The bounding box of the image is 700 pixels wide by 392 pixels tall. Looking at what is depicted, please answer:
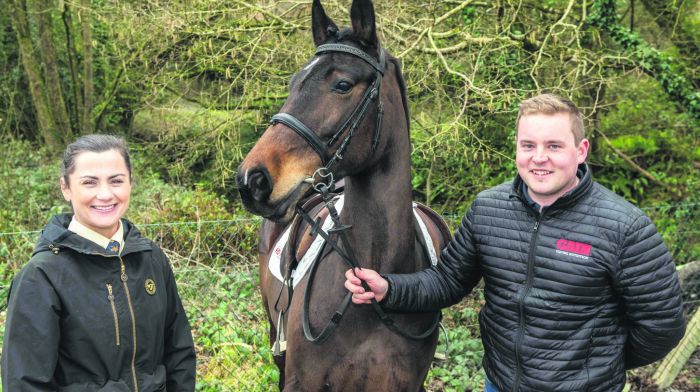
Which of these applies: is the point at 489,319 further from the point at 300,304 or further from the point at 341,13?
the point at 341,13

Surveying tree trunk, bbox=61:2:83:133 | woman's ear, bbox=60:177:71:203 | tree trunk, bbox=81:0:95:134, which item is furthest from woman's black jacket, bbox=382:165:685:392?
tree trunk, bbox=61:2:83:133

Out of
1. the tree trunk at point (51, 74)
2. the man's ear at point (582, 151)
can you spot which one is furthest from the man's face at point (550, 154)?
the tree trunk at point (51, 74)

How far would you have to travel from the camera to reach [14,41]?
11.7 m

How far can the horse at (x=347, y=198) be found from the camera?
2199 mm

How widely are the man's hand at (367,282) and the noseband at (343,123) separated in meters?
0.39

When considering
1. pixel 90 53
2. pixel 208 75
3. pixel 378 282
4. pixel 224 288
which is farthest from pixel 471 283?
pixel 90 53

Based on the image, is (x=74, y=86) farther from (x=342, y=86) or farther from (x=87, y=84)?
(x=342, y=86)

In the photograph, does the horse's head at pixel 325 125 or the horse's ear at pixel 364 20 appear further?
the horse's ear at pixel 364 20

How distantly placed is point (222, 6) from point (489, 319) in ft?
18.5

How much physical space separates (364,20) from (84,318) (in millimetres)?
1483

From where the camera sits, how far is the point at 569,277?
2.20 meters

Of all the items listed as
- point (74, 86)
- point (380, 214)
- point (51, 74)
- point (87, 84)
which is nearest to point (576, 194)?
point (380, 214)

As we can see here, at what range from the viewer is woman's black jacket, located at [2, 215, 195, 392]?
6.15 ft

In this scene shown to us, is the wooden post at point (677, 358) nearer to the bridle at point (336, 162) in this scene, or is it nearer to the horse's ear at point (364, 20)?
the bridle at point (336, 162)
